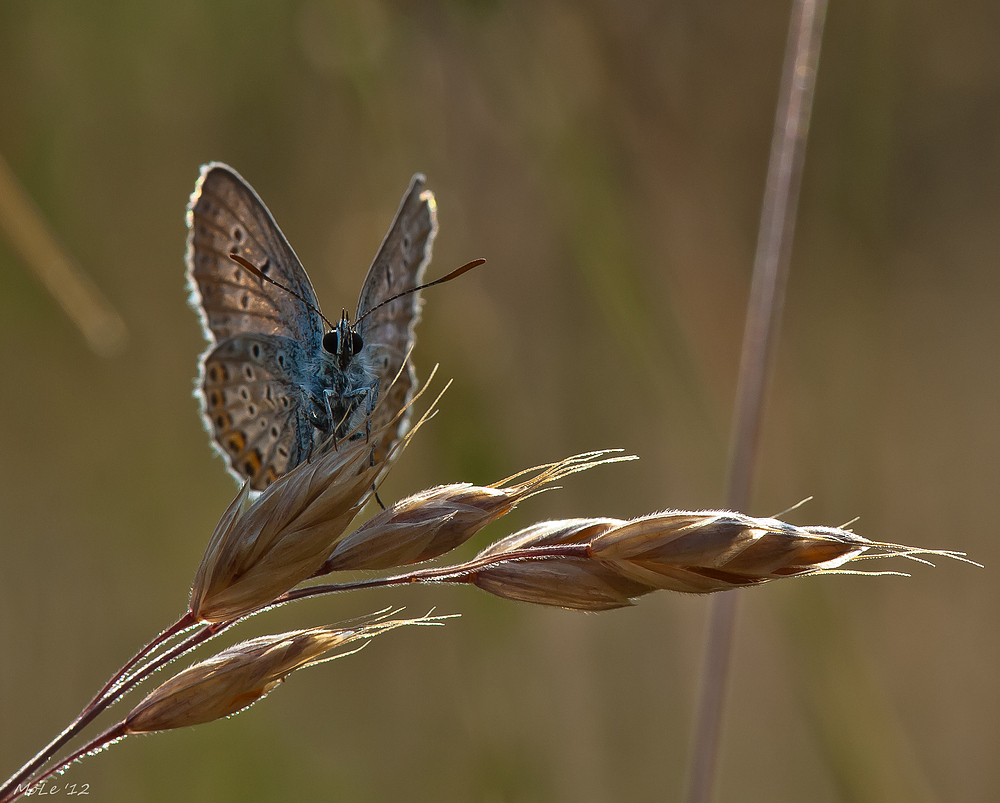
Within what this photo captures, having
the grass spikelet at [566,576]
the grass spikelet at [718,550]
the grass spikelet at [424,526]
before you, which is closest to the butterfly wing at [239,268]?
the grass spikelet at [424,526]

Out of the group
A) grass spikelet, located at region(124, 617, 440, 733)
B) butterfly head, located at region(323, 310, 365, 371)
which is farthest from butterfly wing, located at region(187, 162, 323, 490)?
grass spikelet, located at region(124, 617, 440, 733)

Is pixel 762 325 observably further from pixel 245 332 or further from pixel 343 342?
pixel 245 332

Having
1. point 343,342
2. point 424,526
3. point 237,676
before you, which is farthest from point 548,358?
point 237,676

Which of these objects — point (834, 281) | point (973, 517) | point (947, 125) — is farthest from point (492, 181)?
point (973, 517)

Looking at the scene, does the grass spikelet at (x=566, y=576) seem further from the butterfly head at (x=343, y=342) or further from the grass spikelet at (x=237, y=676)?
the butterfly head at (x=343, y=342)

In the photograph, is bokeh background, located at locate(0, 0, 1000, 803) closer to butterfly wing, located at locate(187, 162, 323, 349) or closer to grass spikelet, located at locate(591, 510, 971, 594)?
butterfly wing, located at locate(187, 162, 323, 349)

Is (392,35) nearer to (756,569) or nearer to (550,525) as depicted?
(550,525)
